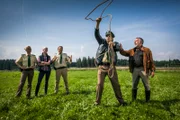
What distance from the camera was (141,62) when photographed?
804 centimetres

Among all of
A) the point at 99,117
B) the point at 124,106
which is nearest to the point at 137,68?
the point at 124,106

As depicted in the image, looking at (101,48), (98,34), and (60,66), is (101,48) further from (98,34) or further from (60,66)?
(60,66)

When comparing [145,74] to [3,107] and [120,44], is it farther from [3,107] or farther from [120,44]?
[3,107]

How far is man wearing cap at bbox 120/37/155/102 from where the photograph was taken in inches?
313

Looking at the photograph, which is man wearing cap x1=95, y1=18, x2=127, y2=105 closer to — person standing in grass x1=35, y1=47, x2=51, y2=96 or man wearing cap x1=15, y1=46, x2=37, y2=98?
person standing in grass x1=35, y1=47, x2=51, y2=96

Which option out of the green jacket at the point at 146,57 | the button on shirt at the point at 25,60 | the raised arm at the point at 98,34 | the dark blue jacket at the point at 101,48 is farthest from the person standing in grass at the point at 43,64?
the green jacket at the point at 146,57

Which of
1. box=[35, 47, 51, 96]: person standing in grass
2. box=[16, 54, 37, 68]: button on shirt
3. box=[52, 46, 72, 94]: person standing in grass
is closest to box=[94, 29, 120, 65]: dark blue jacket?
box=[52, 46, 72, 94]: person standing in grass

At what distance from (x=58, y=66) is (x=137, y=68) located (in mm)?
5426

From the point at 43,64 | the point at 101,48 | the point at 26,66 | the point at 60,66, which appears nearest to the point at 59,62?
the point at 60,66

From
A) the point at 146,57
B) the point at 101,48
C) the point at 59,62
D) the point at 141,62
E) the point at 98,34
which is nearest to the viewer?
the point at 98,34

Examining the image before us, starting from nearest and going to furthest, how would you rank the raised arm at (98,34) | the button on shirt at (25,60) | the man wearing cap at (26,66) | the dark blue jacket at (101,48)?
the raised arm at (98,34) < the dark blue jacket at (101,48) < the man wearing cap at (26,66) < the button on shirt at (25,60)

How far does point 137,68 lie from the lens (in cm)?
818

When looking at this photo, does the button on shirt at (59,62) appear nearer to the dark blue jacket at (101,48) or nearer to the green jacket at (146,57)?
the dark blue jacket at (101,48)

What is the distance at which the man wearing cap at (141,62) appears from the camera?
7.94m
